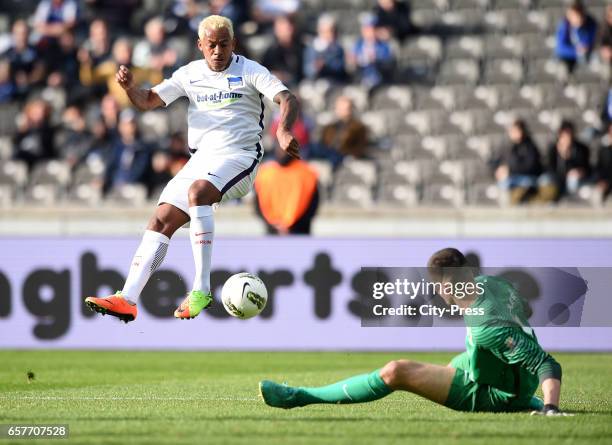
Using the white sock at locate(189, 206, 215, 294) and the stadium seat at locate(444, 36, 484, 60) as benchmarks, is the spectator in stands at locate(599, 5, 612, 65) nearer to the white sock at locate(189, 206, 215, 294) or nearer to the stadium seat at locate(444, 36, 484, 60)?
the stadium seat at locate(444, 36, 484, 60)

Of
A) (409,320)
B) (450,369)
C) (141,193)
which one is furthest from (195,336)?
(450,369)

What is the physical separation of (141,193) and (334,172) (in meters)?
2.79

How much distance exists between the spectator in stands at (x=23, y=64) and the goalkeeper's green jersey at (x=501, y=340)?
14.4 meters

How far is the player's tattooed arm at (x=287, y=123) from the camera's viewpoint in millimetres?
8016

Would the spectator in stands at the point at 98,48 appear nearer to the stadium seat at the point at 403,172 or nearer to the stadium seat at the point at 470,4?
the stadium seat at the point at 403,172

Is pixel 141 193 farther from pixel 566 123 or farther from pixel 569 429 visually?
pixel 569 429

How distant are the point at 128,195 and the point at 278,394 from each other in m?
10.7

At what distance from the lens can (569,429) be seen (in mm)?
7098

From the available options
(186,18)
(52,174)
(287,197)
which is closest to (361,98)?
(186,18)

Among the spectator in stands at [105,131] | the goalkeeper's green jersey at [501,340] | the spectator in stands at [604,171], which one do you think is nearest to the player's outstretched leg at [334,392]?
the goalkeeper's green jersey at [501,340]

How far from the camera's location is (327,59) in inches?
755

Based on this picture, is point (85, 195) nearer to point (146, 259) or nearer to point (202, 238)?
point (146, 259)

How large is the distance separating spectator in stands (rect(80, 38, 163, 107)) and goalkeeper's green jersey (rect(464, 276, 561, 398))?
40.7 ft

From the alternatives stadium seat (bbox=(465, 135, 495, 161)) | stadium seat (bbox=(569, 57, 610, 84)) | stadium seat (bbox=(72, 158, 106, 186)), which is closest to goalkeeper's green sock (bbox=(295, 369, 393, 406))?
stadium seat (bbox=(465, 135, 495, 161))
